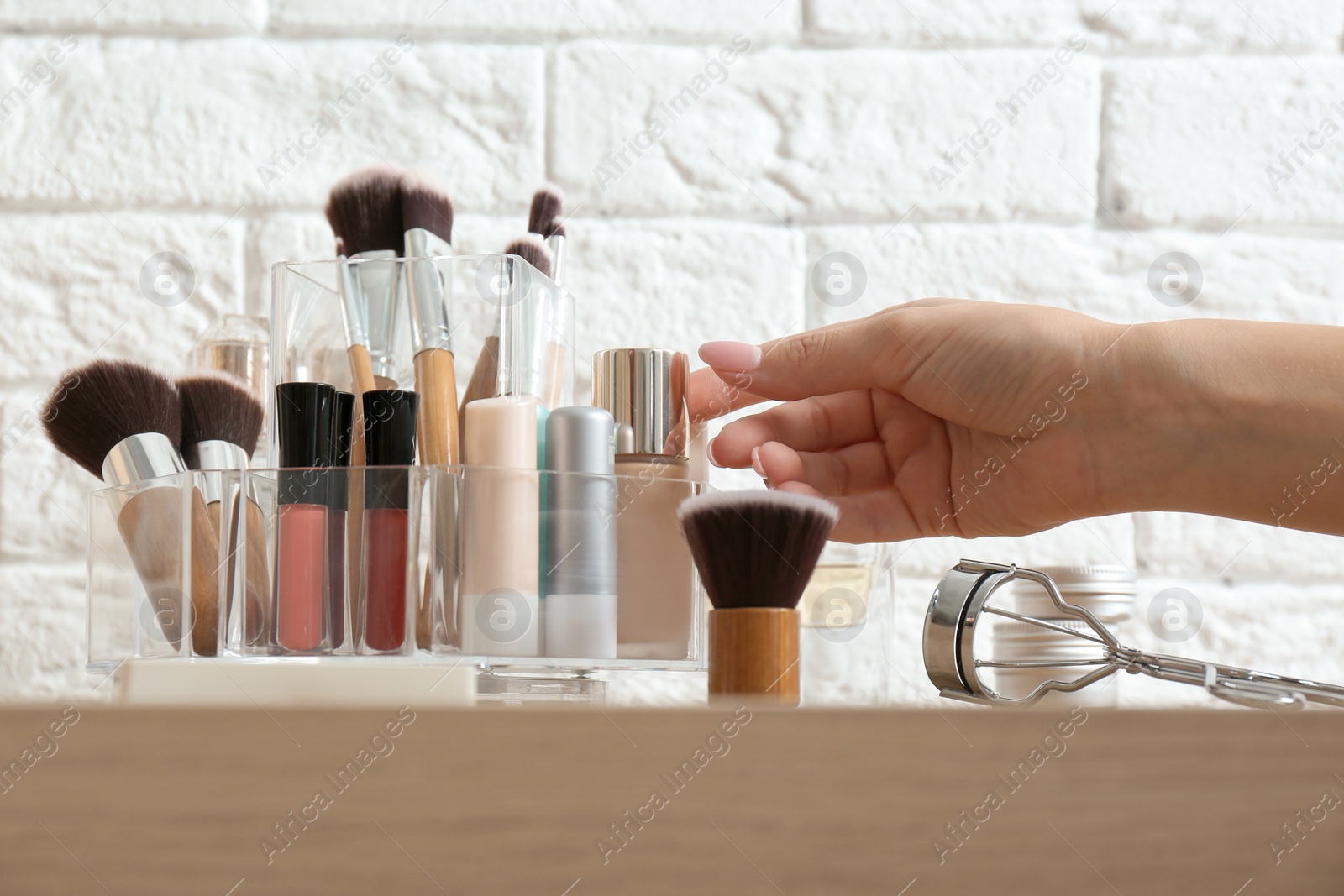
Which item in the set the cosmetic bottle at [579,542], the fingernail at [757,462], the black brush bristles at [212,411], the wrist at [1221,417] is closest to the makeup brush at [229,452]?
the black brush bristles at [212,411]

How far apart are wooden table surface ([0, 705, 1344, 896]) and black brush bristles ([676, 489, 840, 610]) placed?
0.11 meters

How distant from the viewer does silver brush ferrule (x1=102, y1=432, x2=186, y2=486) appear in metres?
0.39

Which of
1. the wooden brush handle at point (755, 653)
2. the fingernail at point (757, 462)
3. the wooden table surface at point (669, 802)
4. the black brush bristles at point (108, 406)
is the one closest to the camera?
the wooden table surface at point (669, 802)

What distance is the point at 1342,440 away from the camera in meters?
0.44

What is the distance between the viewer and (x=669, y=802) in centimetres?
19

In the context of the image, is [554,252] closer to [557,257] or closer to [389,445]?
[557,257]

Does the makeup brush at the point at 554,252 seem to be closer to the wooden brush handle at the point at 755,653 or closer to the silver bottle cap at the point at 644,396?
the silver bottle cap at the point at 644,396

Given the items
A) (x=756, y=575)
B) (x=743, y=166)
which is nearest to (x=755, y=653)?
(x=756, y=575)

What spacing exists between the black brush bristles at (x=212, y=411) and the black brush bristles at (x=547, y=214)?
0.15 m

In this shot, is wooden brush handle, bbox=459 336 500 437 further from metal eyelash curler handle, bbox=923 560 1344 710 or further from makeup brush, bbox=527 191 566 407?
metal eyelash curler handle, bbox=923 560 1344 710

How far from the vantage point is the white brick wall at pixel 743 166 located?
58 centimetres

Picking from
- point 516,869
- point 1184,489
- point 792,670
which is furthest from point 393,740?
point 1184,489

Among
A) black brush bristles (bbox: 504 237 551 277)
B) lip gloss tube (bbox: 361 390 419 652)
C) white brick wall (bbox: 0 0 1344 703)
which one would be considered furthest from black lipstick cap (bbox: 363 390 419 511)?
white brick wall (bbox: 0 0 1344 703)

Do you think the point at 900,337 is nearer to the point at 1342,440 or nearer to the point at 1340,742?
the point at 1342,440
